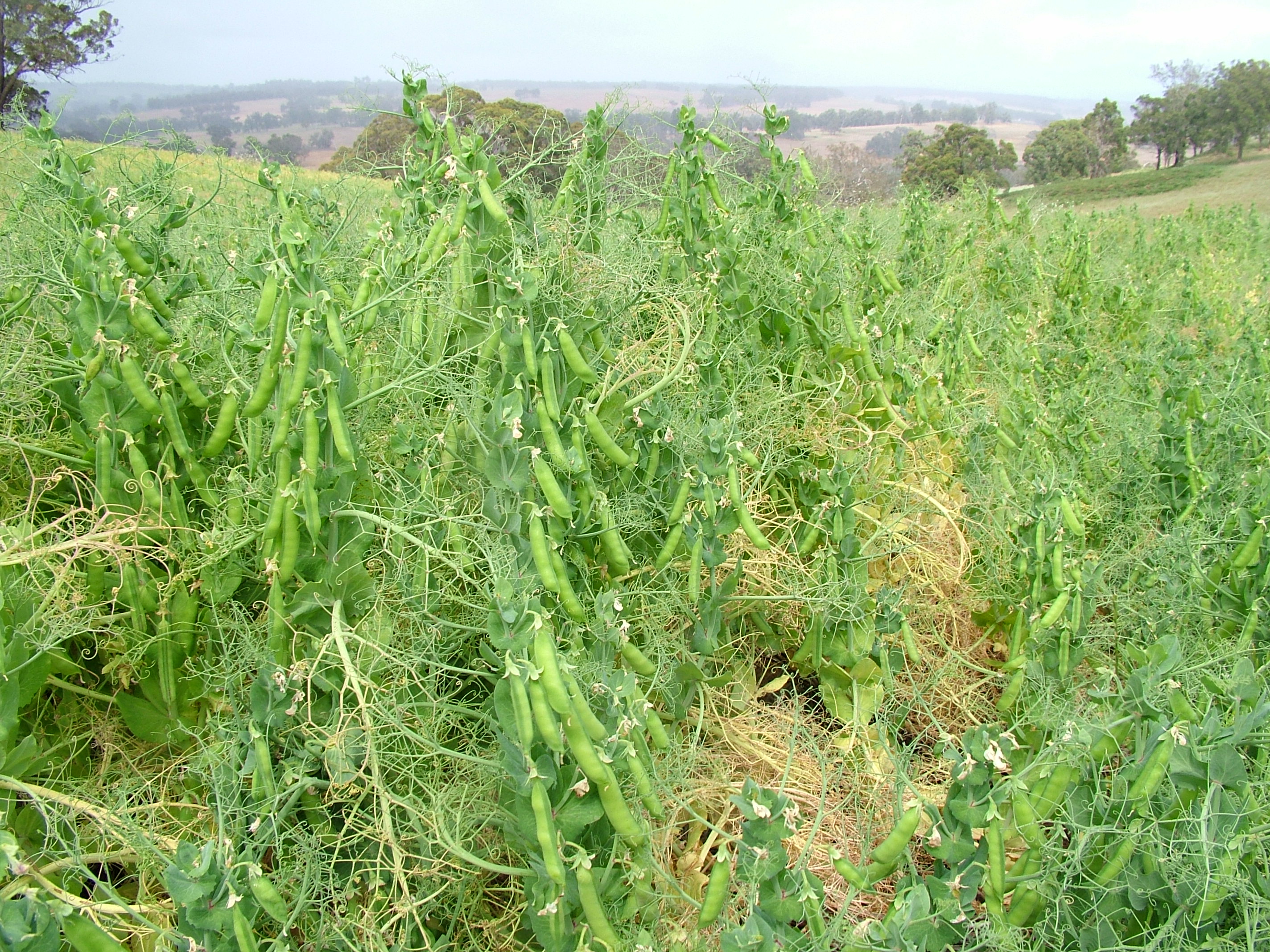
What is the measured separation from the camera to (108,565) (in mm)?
2092

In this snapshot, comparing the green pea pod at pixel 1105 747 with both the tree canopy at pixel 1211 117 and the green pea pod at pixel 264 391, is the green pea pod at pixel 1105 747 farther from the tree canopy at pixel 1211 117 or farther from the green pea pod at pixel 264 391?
the tree canopy at pixel 1211 117

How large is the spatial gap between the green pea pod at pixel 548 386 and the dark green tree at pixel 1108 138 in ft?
58.8

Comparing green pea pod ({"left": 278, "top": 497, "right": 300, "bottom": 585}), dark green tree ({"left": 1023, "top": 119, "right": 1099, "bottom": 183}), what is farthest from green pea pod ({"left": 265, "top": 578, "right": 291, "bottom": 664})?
dark green tree ({"left": 1023, "top": 119, "right": 1099, "bottom": 183})

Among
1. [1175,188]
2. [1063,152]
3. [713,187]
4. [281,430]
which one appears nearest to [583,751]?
[281,430]

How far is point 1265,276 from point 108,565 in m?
8.69

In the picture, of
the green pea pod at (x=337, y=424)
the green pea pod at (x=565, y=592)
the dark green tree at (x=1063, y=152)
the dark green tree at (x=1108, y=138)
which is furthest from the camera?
the dark green tree at (x=1108, y=138)

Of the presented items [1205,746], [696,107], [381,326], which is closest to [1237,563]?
[1205,746]

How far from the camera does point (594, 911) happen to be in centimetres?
155

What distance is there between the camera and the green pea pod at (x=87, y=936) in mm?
1339

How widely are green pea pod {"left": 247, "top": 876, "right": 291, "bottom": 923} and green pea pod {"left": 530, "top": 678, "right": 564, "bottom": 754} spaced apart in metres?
0.59

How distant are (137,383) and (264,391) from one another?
0.38 metres

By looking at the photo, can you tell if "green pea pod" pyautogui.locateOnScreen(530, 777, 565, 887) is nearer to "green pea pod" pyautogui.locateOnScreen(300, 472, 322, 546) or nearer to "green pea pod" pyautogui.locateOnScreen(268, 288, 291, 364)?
"green pea pod" pyautogui.locateOnScreen(300, 472, 322, 546)

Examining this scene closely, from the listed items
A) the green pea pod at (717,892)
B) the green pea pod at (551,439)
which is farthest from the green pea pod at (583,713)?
the green pea pod at (551,439)

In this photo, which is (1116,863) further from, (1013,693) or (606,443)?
(606,443)
